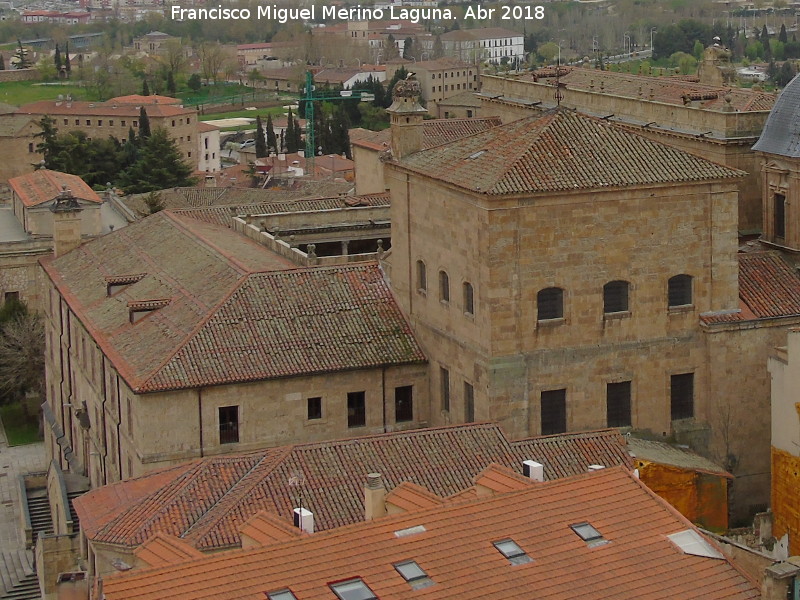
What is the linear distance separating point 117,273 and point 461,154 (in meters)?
12.2

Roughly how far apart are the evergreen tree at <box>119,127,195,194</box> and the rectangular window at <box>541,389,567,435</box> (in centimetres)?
5474

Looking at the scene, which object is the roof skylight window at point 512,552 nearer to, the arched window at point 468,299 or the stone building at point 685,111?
the arched window at point 468,299

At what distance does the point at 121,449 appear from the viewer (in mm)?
42875

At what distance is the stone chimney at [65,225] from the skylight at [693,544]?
3064 cm

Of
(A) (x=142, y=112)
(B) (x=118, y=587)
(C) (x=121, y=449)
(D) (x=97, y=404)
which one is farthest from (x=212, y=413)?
(A) (x=142, y=112)

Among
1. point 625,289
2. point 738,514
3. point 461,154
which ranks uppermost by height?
point 461,154

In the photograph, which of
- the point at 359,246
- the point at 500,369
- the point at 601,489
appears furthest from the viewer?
the point at 359,246

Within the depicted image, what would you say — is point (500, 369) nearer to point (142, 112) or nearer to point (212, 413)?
point (212, 413)

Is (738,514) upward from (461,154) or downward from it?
downward

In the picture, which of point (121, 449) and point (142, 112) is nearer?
point (121, 449)

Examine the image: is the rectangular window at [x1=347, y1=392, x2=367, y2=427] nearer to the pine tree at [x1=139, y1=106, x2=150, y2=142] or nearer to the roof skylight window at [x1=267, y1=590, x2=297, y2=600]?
the roof skylight window at [x1=267, y1=590, x2=297, y2=600]

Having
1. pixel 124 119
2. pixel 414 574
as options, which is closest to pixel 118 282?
pixel 414 574

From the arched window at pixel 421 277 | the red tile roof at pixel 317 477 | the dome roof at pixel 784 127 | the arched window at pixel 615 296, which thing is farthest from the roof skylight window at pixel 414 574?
the dome roof at pixel 784 127

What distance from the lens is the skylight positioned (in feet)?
92.6
